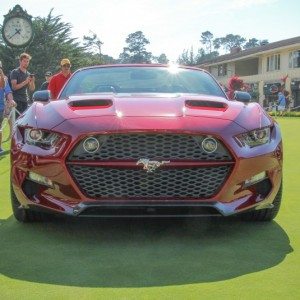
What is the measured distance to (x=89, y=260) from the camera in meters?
3.24

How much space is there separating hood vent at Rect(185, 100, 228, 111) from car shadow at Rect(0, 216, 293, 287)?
35.1 inches

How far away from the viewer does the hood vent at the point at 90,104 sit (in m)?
3.85

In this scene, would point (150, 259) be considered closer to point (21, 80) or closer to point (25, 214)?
point (25, 214)

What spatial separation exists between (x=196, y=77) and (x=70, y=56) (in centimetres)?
5125

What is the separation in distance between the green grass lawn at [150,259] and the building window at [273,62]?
46763 millimetres

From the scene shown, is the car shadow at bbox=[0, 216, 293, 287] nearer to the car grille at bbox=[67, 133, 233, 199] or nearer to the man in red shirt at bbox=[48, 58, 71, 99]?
the car grille at bbox=[67, 133, 233, 199]

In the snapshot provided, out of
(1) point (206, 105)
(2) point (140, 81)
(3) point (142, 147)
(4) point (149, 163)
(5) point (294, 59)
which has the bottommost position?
(4) point (149, 163)

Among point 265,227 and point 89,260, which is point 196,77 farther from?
point 89,260

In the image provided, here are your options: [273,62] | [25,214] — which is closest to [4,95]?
[25,214]

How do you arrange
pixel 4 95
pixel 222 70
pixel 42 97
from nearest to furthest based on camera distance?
pixel 42 97
pixel 4 95
pixel 222 70

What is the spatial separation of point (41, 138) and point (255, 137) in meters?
1.48

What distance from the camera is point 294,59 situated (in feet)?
151

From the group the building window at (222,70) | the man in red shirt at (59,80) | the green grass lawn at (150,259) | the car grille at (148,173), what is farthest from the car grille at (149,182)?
the building window at (222,70)

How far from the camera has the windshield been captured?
4965mm
